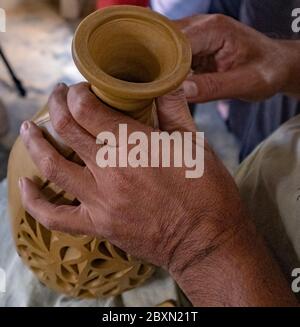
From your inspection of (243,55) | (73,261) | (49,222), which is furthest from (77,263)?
(243,55)

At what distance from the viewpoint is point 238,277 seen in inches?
25.9

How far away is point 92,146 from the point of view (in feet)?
2.00

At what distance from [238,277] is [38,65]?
1497 mm

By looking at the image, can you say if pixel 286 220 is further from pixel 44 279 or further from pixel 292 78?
pixel 44 279

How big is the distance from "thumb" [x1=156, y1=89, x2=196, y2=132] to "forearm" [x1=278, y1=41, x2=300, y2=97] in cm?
34

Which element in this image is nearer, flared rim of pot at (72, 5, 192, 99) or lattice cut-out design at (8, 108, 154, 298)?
flared rim of pot at (72, 5, 192, 99)

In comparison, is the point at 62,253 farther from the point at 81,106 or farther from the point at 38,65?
the point at 38,65

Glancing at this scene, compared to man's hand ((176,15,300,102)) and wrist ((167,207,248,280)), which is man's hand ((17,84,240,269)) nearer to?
wrist ((167,207,248,280))

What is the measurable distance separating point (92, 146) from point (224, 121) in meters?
1.25

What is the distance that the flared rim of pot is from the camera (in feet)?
1.76

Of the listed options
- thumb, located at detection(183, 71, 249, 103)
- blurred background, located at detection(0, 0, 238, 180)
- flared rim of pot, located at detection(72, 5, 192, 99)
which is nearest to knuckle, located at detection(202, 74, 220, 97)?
thumb, located at detection(183, 71, 249, 103)
